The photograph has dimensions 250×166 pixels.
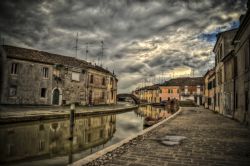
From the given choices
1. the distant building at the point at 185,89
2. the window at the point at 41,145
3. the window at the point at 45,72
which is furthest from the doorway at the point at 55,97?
the distant building at the point at 185,89

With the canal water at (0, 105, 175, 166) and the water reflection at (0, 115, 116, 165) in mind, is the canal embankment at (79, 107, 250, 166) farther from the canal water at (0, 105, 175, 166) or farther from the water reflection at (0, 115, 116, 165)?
the water reflection at (0, 115, 116, 165)

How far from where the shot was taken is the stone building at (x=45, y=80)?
24.9m

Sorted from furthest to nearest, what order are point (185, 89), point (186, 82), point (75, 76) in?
point (186, 82) < point (185, 89) < point (75, 76)

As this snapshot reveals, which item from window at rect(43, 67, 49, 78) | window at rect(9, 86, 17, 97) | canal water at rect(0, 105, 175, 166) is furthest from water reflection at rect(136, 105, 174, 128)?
window at rect(9, 86, 17, 97)

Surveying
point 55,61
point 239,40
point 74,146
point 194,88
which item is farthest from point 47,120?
point 194,88

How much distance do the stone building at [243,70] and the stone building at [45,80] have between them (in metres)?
23.2

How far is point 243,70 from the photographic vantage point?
14258 mm

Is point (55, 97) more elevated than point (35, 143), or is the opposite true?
point (55, 97)

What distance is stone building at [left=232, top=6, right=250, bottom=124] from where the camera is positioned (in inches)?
510

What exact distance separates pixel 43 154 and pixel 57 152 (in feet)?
2.08

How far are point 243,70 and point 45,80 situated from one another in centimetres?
2500

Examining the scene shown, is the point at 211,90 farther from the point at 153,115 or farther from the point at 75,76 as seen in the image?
the point at 75,76

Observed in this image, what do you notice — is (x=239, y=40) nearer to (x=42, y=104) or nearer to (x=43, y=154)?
(x=43, y=154)

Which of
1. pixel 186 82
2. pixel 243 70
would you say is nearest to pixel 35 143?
pixel 243 70
